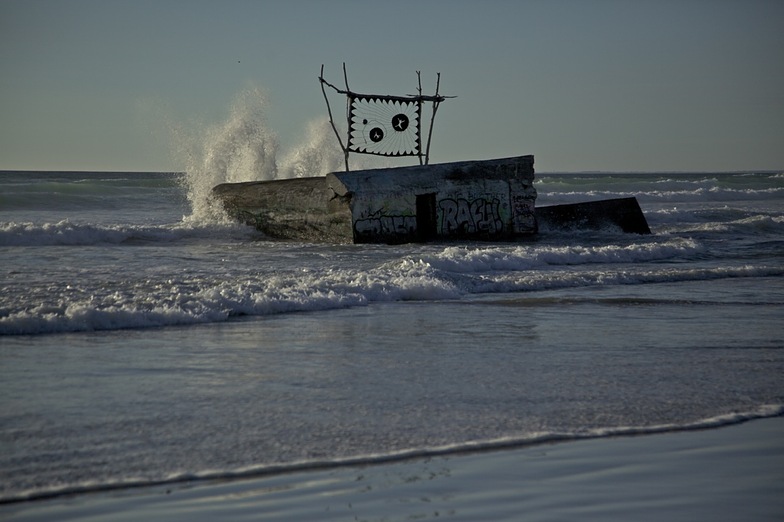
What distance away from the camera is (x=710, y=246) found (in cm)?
1605

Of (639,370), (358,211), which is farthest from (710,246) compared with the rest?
(639,370)

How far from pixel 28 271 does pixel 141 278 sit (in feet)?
5.04

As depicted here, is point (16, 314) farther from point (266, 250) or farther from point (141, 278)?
point (266, 250)

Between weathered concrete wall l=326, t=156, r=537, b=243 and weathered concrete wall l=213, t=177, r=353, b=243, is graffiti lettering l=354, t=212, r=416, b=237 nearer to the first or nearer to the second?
weathered concrete wall l=326, t=156, r=537, b=243

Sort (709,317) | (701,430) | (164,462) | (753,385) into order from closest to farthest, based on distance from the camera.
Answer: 1. (164,462)
2. (701,430)
3. (753,385)
4. (709,317)

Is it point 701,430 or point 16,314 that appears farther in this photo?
point 16,314

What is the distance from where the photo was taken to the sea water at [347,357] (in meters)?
3.99

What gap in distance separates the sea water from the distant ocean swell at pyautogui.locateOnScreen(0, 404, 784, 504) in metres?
0.01

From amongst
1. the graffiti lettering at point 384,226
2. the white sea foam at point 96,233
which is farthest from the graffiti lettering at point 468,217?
the white sea foam at point 96,233

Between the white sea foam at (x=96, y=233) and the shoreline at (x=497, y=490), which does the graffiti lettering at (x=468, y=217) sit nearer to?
the white sea foam at (x=96, y=233)

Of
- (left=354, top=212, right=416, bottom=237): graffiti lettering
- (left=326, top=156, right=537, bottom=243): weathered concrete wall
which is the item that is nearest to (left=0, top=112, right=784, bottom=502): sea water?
(left=354, top=212, right=416, bottom=237): graffiti lettering

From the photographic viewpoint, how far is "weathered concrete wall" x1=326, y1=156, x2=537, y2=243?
15.5m

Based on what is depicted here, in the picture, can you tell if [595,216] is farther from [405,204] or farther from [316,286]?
[316,286]

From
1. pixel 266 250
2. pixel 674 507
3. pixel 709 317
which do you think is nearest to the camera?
pixel 674 507
